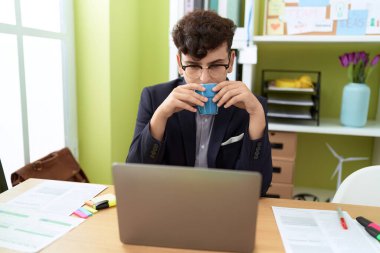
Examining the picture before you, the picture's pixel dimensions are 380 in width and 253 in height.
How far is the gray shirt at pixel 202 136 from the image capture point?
1.24 meters

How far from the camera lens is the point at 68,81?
1.97 m

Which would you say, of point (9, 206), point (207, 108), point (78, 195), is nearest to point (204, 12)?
point (207, 108)

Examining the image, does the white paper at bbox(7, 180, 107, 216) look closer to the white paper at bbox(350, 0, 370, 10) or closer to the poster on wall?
the poster on wall

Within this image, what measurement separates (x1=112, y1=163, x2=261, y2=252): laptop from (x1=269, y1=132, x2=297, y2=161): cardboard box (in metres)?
1.33

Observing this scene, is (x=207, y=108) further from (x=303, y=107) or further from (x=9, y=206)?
(x=303, y=107)

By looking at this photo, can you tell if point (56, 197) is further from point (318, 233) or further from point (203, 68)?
point (318, 233)

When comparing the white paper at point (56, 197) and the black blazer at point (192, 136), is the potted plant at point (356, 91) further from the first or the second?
the white paper at point (56, 197)

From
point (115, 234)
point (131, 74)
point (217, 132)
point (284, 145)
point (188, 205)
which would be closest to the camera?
point (188, 205)

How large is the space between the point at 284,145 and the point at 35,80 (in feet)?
4.81

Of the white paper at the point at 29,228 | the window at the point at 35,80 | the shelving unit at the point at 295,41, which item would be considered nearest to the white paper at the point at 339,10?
the shelving unit at the point at 295,41

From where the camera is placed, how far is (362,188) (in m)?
1.13

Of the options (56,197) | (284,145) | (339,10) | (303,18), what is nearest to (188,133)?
(56,197)

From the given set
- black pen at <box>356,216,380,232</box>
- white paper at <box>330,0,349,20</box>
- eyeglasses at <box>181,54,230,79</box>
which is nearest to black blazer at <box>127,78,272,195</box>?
eyeglasses at <box>181,54,230,79</box>

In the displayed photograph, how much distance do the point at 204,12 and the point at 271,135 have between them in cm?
101
